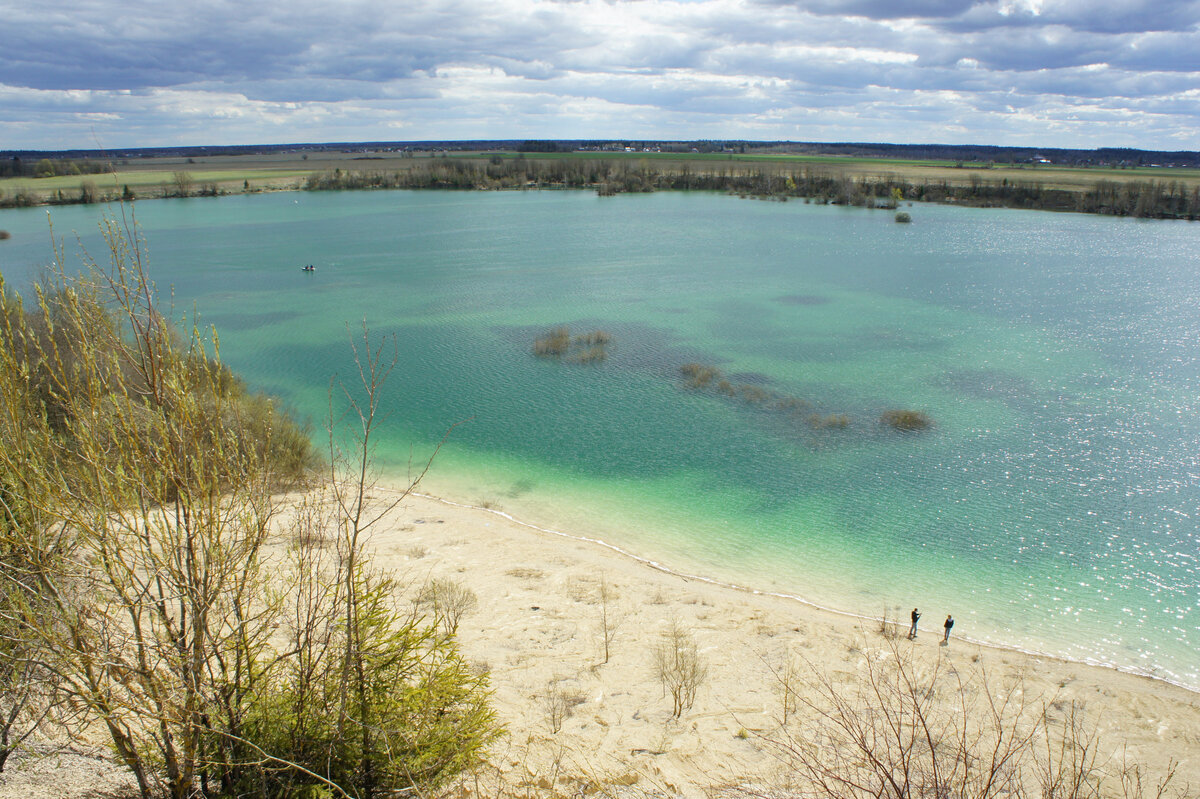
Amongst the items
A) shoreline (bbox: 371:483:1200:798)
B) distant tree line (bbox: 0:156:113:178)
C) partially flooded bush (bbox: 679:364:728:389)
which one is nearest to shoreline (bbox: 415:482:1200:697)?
shoreline (bbox: 371:483:1200:798)

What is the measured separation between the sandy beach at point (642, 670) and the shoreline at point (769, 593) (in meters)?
0.13

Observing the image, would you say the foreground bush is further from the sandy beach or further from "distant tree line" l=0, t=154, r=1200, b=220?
"distant tree line" l=0, t=154, r=1200, b=220

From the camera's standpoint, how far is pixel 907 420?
2072cm

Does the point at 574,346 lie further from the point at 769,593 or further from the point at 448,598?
the point at 448,598

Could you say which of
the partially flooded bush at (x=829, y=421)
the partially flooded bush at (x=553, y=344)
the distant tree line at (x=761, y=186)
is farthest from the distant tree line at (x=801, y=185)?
the partially flooded bush at (x=829, y=421)

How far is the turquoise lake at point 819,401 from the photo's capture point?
1380 cm

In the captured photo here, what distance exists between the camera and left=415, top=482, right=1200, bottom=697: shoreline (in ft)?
36.1

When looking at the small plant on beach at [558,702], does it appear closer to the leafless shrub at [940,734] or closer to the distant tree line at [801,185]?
the leafless shrub at [940,734]

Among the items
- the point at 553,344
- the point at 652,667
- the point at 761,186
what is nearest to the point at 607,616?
the point at 652,667

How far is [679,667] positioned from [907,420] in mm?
13997

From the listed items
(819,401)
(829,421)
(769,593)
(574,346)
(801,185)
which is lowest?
(769,593)

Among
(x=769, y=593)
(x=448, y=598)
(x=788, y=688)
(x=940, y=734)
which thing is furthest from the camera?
(x=769, y=593)

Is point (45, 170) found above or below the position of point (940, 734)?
above

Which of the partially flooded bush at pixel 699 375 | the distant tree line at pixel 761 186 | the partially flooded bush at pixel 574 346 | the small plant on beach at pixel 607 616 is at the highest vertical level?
the distant tree line at pixel 761 186
